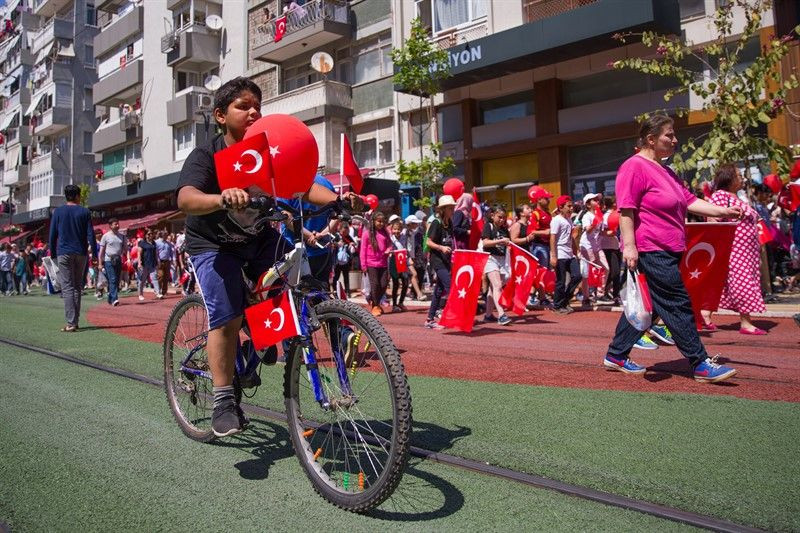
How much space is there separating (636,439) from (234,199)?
2.56 m

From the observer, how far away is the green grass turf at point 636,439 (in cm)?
289

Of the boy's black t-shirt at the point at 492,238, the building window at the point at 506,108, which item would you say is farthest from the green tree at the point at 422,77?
the boy's black t-shirt at the point at 492,238

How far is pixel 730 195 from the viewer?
7.46 metres

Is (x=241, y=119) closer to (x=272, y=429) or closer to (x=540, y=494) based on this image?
(x=272, y=429)

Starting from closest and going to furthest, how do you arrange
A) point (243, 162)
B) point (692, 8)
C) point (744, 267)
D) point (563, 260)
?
point (243, 162), point (744, 267), point (563, 260), point (692, 8)

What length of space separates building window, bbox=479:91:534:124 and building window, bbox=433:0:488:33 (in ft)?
9.85

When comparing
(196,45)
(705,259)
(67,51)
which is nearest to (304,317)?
(705,259)

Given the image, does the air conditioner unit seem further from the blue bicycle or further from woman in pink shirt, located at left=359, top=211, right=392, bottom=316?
the blue bicycle

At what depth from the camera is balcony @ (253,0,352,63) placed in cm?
2761

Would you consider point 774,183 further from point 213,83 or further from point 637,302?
point 213,83

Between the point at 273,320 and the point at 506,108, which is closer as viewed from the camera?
the point at 273,320

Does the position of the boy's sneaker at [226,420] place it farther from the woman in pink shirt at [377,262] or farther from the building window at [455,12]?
the building window at [455,12]

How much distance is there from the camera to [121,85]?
42844 mm

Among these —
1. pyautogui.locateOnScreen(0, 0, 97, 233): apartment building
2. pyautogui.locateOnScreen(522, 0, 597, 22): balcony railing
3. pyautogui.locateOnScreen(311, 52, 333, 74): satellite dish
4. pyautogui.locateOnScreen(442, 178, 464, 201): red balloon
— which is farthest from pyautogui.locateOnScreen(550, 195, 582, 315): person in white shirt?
pyautogui.locateOnScreen(0, 0, 97, 233): apartment building
